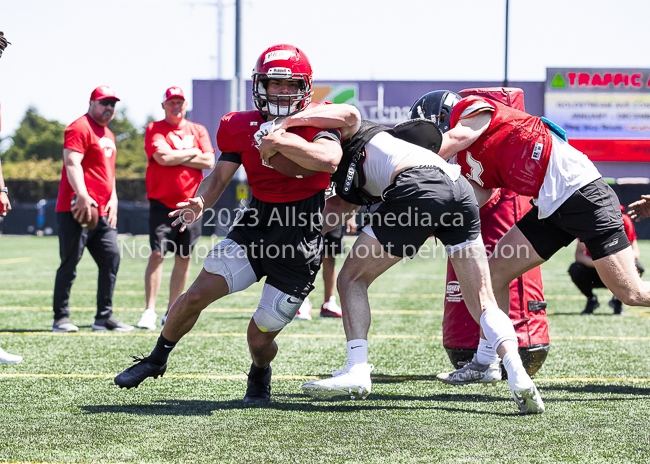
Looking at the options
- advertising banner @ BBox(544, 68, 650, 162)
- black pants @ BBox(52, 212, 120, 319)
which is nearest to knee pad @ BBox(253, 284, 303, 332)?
black pants @ BBox(52, 212, 120, 319)

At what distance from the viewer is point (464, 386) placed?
4.13 meters

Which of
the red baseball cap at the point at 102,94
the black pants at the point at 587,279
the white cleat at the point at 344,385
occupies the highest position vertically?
the red baseball cap at the point at 102,94

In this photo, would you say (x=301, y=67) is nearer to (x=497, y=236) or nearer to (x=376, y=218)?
(x=376, y=218)

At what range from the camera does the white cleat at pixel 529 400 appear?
3238 mm

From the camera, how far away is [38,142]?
7194 centimetres

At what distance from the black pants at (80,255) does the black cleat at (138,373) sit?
2730mm

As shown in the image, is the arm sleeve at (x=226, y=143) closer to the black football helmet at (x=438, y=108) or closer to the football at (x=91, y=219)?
the black football helmet at (x=438, y=108)

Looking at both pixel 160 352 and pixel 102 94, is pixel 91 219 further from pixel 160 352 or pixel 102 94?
pixel 160 352

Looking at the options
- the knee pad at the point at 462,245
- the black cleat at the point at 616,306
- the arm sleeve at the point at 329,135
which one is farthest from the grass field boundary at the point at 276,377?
the black cleat at the point at 616,306

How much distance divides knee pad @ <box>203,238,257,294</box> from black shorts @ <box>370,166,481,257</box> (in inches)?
25.4

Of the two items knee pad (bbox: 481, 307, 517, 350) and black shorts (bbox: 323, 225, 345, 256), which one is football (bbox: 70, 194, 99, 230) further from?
knee pad (bbox: 481, 307, 517, 350)

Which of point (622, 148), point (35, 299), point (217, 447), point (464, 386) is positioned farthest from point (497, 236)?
point (622, 148)

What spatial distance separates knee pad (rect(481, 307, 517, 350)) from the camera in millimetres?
3361

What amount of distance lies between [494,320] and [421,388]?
84 cm
